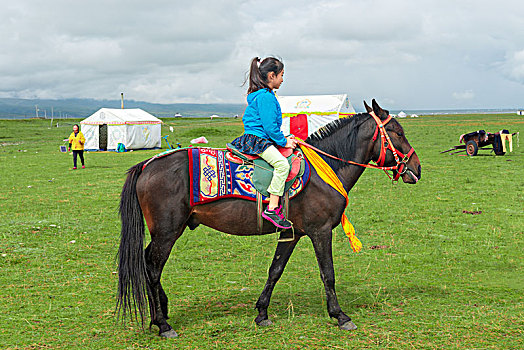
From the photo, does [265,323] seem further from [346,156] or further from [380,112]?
[380,112]

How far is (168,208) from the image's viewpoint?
493 cm

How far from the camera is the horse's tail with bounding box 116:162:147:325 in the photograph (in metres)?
4.86

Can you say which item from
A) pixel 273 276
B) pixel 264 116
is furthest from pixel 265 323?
pixel 264 116

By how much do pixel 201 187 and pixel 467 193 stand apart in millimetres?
10919

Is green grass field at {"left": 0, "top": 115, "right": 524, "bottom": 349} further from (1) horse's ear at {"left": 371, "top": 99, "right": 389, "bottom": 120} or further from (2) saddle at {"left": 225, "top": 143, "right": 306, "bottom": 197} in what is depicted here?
(1) horse's ear at {"left": 371, "top": 99, "right": 389, "bottom": 120}

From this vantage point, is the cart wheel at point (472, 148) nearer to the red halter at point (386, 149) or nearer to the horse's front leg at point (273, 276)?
the red halter at point (386, 149)

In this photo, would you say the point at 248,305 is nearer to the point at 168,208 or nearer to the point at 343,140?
the point at 168,208

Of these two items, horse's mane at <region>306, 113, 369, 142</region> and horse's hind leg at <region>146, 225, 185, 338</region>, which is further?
horse's mane at <region>306, 113, 369, 142</region>

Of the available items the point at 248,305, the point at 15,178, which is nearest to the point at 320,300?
the point at 248,305

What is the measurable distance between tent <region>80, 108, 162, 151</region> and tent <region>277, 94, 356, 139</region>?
11.0 meters

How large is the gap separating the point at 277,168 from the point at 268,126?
1.44 ft

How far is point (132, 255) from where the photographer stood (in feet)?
16.0

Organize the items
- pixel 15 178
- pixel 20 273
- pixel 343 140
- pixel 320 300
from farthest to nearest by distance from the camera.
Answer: pixel 15 178, pixel 20 273, pixel 320 300, pixel 343 140

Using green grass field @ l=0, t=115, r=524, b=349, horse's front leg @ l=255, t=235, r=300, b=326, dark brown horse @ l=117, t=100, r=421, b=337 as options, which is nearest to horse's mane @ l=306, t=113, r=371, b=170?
dark brown horse @ l=117, t=100, r=421, b=337
